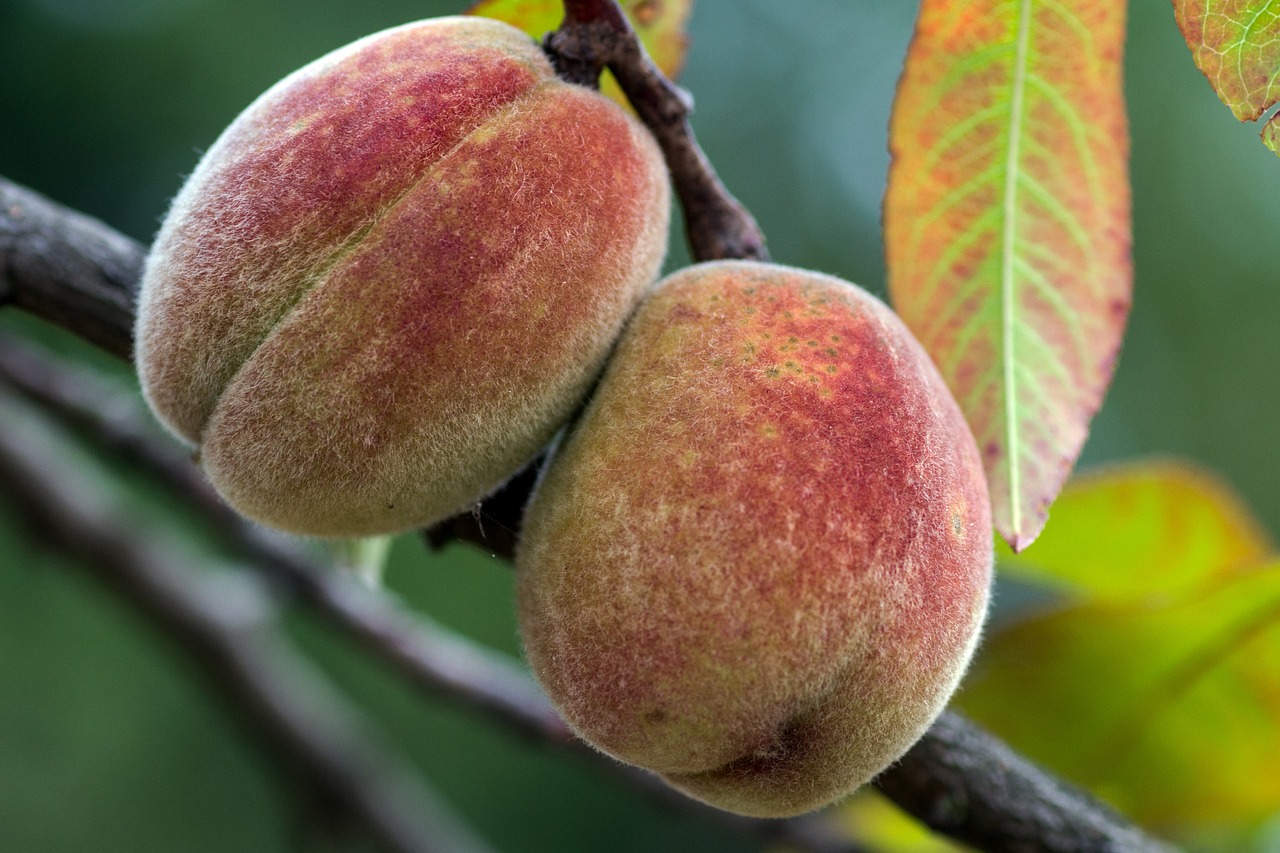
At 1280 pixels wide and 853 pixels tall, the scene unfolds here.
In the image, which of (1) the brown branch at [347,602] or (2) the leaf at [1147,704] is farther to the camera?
(1) the brown branch at [347,602]

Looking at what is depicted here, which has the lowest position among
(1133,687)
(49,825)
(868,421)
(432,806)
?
(49,825)

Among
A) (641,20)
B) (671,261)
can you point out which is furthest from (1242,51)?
(671,261)

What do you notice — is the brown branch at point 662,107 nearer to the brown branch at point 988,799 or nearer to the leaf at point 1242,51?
the leaf at point 1242,51

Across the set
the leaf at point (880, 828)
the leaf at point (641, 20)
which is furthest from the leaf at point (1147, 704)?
the leaf at point (641, 20)

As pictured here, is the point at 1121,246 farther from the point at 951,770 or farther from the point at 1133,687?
the point at 1133,687

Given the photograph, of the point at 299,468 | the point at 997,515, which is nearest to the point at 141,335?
the point at 299,468

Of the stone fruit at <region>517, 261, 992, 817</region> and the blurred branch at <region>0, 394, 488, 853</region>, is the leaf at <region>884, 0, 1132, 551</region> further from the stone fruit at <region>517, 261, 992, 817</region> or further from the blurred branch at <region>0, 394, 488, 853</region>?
the blurred branch at <region>0, 394, 488, 853</region>
